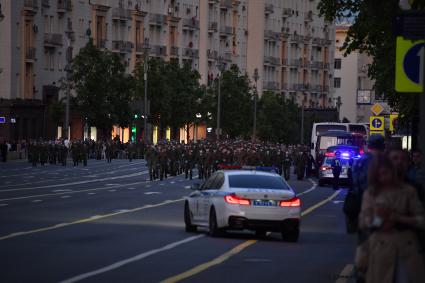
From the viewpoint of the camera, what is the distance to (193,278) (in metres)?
21.0

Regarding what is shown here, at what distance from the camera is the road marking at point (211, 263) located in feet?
68.5

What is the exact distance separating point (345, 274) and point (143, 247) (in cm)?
533

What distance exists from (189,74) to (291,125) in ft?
86.0

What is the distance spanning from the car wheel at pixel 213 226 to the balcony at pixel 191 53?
4851 inches

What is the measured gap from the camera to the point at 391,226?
13.6 metres

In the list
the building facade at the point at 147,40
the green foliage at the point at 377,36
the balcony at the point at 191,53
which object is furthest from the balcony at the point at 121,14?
the green foliage at the point at 377,36

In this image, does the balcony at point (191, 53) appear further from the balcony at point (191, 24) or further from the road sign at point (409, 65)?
the road sign at point (409, 65)

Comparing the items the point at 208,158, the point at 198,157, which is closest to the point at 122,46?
the point at 198,157

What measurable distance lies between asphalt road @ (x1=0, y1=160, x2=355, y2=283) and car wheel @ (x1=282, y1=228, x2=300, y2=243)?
0.62ft

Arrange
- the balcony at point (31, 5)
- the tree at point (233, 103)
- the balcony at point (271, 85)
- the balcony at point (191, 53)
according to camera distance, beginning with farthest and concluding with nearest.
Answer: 1. the balcony at point (271, 85)
2. the balcony at point (191, 53)
3. the tree at point (233, 103)
4. the balcony at point (31, 5)

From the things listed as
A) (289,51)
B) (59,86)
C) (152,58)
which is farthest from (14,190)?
(289,51)

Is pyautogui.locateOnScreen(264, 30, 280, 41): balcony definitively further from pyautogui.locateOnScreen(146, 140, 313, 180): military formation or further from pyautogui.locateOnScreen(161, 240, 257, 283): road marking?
pyautogui.locateOnScreen(161, 240, 257, 283): road marking

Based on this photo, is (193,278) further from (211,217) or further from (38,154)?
(38,154)

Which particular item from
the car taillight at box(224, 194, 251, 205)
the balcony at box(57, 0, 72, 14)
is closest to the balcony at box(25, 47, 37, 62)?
the balcony at box(57, 0, 72, 14)
